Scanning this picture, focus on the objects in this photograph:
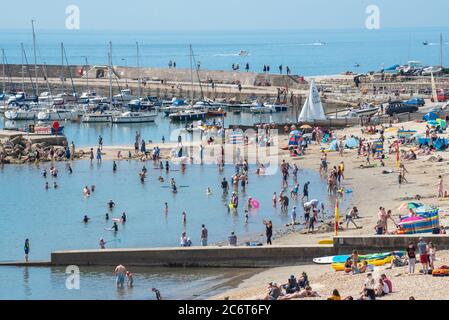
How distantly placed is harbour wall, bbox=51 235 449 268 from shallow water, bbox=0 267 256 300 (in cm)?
30

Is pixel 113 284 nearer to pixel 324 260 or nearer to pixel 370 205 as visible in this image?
pixel 324 260

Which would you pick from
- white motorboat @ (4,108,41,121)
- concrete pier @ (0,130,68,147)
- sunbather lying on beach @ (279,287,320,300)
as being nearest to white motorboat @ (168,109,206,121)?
white motorboat @ (4,108,41,121)

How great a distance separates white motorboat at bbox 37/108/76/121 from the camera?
77.2 meters

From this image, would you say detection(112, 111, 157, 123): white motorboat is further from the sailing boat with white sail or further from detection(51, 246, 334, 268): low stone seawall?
detection(51, 246, 334, 268): low stone seawall

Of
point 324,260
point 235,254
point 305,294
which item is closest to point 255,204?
point 235,254

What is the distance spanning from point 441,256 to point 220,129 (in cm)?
3619

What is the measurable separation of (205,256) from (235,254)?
85 centimetres

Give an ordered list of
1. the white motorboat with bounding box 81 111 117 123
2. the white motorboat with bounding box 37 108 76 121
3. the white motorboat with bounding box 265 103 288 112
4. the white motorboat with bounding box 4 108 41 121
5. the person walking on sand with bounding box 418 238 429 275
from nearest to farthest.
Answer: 1. the person walking on sand with bounding box 418 238 429 275
2. the white motorboat with bounding box 81 111 117 123
3. the white motorboat with bounding box 37 108 76 121
4. the white motorboat with bounding box 4 108 41 121
5. the white motorboat with bounding box 265 103 288 112

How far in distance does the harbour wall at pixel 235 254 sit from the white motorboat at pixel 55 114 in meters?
46.5

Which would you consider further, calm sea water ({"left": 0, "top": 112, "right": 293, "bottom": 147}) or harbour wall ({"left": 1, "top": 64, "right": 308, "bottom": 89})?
harbour wall ({"left": 1, "top": 64, "right": 308, "bottom": 89})

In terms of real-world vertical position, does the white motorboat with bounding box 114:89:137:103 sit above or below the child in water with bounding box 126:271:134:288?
above

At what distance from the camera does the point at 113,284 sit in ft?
95.3

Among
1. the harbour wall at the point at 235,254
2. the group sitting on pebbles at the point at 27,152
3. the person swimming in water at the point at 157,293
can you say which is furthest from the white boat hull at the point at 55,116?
the person swimming in water at the point at 157,293

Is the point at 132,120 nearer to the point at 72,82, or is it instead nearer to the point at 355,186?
the point at 72,82
